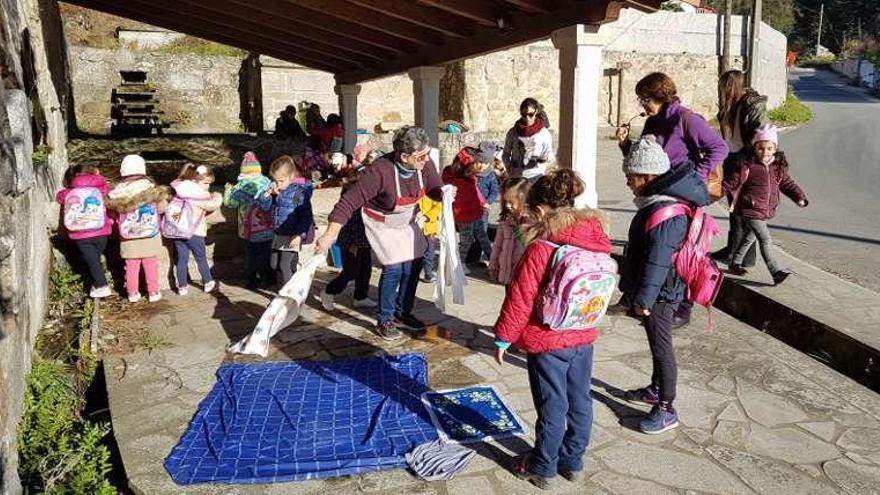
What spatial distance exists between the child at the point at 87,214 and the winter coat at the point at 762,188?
580cm

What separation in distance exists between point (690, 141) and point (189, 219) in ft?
14.6

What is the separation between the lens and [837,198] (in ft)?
34.1

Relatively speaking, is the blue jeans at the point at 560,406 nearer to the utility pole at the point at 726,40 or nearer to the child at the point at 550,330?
the child at the point at 550,330

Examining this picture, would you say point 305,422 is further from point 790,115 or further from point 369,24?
point 790,115

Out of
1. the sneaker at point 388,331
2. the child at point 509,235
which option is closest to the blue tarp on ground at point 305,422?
the sneaker at point 388,331

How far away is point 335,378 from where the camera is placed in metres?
4.02

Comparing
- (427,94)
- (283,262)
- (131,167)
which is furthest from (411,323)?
(427,94)

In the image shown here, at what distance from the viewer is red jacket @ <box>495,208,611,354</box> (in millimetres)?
2617

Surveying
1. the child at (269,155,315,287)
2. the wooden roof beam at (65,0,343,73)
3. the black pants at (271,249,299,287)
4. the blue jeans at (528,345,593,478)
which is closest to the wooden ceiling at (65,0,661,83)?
the wooden roof beam at (65,0,343,73)

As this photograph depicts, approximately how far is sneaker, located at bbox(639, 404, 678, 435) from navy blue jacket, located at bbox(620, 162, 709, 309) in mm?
647

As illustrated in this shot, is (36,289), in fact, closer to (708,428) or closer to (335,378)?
(335,378)

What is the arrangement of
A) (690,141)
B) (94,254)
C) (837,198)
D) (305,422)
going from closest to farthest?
(305,422) < (690,141) < (94,254) < (837,198)

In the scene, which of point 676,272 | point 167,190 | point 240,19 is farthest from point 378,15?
point 676,272

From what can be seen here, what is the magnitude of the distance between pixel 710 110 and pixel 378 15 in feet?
67.9
